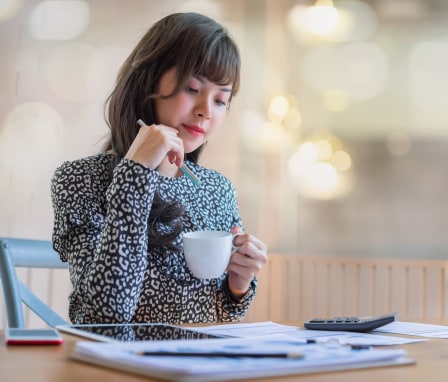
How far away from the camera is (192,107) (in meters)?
1.46

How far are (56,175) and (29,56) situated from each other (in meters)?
1.43

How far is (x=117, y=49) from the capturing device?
2.83 metres

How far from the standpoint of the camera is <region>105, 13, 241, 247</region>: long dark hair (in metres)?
1.44

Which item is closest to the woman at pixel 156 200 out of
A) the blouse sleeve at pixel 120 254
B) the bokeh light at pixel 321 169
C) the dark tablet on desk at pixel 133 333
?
the blouse sleeve at pixel 120 254

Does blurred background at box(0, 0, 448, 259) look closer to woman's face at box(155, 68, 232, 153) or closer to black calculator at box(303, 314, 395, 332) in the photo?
woman's face at box(155, 68, 232, 153)

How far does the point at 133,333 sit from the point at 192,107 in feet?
2.29

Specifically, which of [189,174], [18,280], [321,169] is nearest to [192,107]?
[189,174]

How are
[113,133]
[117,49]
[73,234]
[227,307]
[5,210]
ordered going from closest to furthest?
[73,234] → [227,307] → [113,133] → [5,210] → [117,49]

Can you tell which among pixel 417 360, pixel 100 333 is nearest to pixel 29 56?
pixel 100 333

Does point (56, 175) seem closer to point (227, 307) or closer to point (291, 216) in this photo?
point (227, 307)

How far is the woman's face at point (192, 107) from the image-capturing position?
4.77 ft

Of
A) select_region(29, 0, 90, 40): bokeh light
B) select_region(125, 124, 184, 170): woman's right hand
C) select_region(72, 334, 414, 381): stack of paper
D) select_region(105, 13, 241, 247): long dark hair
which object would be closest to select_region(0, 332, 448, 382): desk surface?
select_region(72, 334, 414, 381): stack of paper

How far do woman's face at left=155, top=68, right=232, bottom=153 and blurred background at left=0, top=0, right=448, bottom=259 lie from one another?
146 cm

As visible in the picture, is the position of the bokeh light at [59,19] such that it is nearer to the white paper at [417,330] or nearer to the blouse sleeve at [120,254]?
the blouse sleeve at [120,254]
